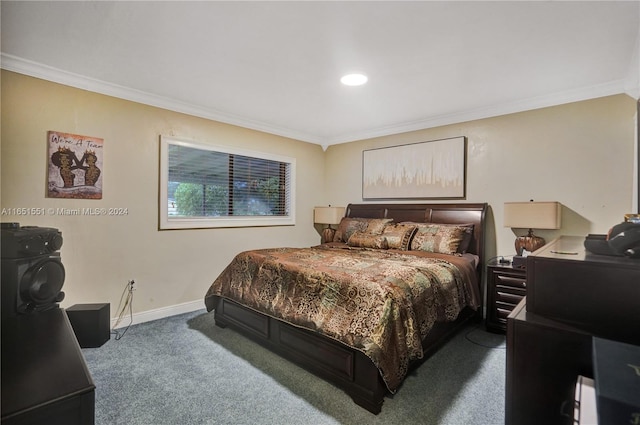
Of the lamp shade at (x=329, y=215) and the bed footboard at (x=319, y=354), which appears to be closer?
the bed footboard at (x=319, y=354)

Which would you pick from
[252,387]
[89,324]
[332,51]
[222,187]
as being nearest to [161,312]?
[89,324]

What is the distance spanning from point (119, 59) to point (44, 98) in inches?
33.9

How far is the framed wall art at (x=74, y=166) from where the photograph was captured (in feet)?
8.87

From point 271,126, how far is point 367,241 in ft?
7.11

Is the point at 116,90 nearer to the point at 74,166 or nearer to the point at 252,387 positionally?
the point at 74,166

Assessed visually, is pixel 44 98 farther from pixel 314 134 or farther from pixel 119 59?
pixel 314 134

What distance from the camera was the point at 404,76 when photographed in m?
2.71

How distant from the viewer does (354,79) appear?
2.79m

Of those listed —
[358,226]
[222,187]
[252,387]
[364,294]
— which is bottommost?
[252,387]

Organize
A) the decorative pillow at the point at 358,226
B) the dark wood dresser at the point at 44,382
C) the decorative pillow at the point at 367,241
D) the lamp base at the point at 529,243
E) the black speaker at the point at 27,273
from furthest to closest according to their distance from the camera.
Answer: the decorative pillow at the point at 358,226, the decorative pillow at the point at 367,241, the lamp base at the point at 529,243, the black speaker at the point at 27,273, the dark wood dresser at the point at 44,382

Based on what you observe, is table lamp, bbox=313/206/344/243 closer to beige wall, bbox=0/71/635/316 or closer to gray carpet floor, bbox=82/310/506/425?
beige wall, bbox=0/71/635/316

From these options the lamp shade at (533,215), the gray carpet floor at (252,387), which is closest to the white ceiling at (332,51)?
the lamp shade at (533,215)

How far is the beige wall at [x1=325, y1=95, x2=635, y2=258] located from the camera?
9.21ft

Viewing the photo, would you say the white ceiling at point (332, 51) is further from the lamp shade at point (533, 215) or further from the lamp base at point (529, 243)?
the lamp base at point (529, 243)
